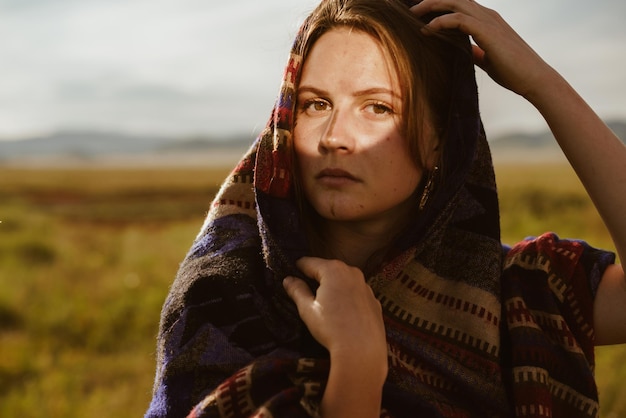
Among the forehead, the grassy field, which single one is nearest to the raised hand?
the forehead

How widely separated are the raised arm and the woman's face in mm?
245

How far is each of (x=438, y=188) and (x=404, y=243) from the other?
0.19m

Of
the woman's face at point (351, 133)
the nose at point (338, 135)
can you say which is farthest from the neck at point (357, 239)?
the nose at point (338, 135)

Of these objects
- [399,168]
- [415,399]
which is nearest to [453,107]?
[399,168]

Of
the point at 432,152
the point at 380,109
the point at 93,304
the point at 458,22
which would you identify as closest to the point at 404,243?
the point at 432,152

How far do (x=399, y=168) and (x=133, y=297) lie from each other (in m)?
7.66

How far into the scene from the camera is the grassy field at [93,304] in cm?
600

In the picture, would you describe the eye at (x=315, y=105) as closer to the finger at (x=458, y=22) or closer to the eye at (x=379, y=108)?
the eye at (x=379, y=108)

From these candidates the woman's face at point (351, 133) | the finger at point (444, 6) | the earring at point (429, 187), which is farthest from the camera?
the earring at point (429, 187)

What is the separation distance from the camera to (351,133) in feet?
6.12

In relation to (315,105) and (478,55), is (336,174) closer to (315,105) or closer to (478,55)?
(315,105)

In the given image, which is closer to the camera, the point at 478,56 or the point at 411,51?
the point at 411,51

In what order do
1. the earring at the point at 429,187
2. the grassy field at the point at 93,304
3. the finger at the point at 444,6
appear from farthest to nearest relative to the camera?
the grassy field at the point at 93,304, the earring at the point at 429,187, the finger at the point at 444,6

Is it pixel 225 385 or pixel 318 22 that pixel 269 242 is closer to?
pixel 225 385
